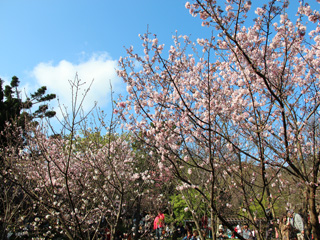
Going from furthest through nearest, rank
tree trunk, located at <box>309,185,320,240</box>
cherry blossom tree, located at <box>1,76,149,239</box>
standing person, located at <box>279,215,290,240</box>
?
standing person, located at <box>279,215,290,240</box>
cherry blossom tree, located at <box>1,76,149,239</box>
tree trunk, located at <box>309,185,320,240</box>

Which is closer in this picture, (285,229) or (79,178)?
(79,178)

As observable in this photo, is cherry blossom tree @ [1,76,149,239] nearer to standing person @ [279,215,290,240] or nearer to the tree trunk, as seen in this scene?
the tree trunk

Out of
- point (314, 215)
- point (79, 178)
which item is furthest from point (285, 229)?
point (79, 178)

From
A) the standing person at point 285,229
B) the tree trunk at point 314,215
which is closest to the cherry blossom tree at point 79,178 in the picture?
the tree trunk at point 314,215

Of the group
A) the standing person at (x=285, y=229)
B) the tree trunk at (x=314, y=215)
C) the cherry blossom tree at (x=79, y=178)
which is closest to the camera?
the tree trunk at (x=314, y=215)

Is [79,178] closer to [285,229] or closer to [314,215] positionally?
[314,215]

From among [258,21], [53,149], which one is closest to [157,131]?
[258,21]

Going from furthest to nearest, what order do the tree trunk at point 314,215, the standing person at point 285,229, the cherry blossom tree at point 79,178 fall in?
the standing person at point 285,229 < the cherry blossom tree at point 79,178 < the tree trunk at point 314,215

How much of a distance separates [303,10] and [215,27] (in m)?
1.51

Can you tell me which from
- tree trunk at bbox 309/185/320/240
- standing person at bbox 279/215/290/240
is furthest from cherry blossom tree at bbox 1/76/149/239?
standing person at bbox 279/215/290/240

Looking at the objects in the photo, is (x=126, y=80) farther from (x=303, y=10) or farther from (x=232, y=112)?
(x=303, y=10)

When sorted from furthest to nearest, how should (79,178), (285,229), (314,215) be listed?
(285,229), (79,178), (314,215)

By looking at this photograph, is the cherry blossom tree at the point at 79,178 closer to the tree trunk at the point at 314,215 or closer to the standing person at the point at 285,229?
the tree trunk at the point at 314,215

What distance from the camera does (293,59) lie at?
4.71m
